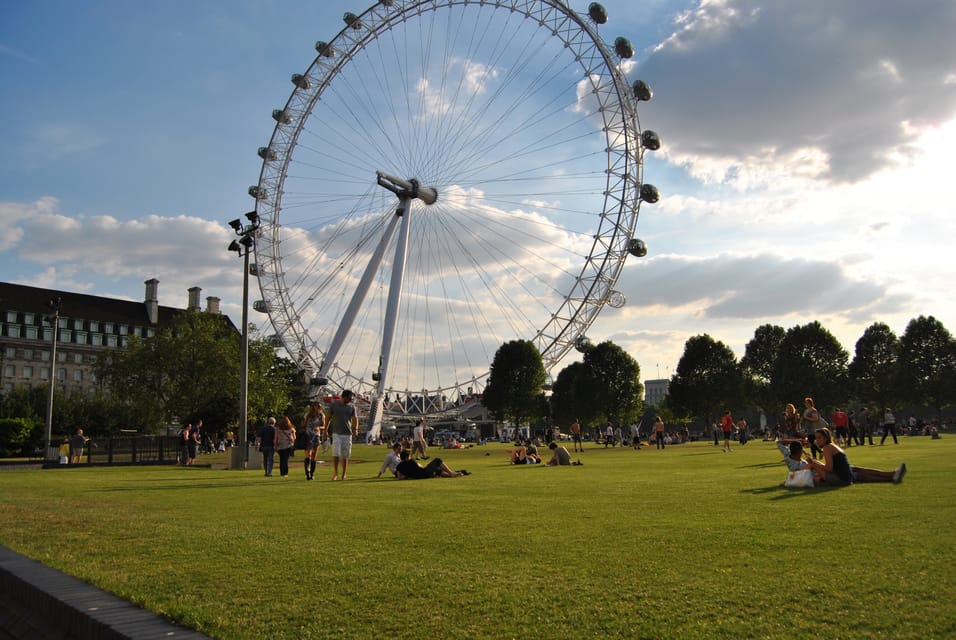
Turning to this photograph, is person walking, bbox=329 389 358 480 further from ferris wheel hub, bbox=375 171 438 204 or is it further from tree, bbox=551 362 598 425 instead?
tree, bbox=551 362 598 425

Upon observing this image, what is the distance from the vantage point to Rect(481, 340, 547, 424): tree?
90.8 metres

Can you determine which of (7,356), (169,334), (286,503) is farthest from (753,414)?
(286,503)

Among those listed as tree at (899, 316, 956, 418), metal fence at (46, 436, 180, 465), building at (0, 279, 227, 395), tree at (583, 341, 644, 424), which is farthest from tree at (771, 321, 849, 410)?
building at (0, 279, 227, 395)

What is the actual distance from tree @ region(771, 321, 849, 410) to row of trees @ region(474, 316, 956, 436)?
0.38 ft

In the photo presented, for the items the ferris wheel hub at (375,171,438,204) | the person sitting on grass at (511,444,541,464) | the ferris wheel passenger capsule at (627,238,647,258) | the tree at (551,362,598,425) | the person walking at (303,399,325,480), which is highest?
the ferris wheel hub at (375,171,438,204)

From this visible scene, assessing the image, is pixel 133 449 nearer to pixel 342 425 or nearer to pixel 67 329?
pixel 342 425

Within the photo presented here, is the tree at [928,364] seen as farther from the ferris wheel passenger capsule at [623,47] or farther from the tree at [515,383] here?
the ferris wheel passenger capsule at [623,47]

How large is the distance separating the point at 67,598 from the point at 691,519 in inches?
263

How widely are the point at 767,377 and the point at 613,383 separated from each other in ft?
65.0

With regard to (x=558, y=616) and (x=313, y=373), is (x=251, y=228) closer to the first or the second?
(x=558, y=616)

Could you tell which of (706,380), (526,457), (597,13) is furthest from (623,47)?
(706,380)

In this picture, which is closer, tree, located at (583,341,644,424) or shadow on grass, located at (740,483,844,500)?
shadow on grass, located at (740,483,844,500)

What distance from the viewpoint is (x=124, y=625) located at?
4820 millimetres

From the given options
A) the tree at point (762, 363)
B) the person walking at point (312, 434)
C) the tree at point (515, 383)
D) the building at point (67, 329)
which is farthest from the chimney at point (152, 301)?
the person walking at point (312, 434)
